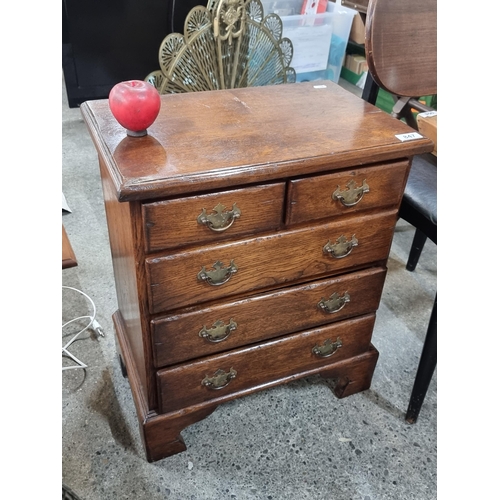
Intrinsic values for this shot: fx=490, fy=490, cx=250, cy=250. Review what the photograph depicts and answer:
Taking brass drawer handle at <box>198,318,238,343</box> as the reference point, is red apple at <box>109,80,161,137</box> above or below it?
above

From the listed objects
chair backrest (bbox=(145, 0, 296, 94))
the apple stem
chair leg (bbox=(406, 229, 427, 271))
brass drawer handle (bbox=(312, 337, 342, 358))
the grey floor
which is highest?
the apple stem

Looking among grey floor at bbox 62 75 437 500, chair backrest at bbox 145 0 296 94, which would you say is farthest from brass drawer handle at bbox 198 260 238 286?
chair backrest at bbox 145 0 296 94

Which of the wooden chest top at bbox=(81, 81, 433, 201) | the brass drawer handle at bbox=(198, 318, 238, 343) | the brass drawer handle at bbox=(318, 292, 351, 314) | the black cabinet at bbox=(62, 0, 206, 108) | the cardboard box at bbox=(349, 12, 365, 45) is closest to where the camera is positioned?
the wooden chest top at bbox=(81, 81, 433, 201)

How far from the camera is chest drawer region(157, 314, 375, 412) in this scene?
43.0 inches

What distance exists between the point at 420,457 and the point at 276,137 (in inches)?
35.4

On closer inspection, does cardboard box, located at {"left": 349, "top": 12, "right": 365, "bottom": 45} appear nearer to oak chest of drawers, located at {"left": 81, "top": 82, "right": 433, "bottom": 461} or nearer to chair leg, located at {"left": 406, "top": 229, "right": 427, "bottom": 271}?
chair leg, located at {"left": 406, "top": 229, "right": 427, "bottom": 271}

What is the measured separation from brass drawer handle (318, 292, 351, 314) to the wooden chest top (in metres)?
0.35

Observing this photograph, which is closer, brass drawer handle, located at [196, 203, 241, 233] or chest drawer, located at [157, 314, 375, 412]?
brass drawer handle, located at [196, 203, 241, 233]

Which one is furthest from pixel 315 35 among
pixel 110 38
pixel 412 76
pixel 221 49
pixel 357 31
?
pixel 412 76

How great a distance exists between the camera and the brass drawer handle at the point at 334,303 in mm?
1139

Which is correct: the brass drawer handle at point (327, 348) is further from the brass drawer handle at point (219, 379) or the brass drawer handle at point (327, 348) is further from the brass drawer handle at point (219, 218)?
the brass drawer handle at point (219, 218)

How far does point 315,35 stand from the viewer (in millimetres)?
2736

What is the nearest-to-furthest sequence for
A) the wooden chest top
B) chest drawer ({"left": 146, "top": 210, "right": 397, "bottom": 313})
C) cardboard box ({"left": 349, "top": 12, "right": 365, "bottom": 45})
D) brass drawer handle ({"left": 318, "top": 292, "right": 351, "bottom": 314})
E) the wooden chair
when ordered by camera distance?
the wooden chest top → chest drawer ({"left": 146, "top": 210, "right": 397, "bottom": 313}) → brass drawer handle ({"left": 318, "top": 292, "right": 351, "bottom": 314}) → the wooden chair → cardboard box ({"left": 349, "top": 12, "right": 365, "bottom": 45})

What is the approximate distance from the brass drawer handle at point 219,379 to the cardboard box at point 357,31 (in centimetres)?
265
